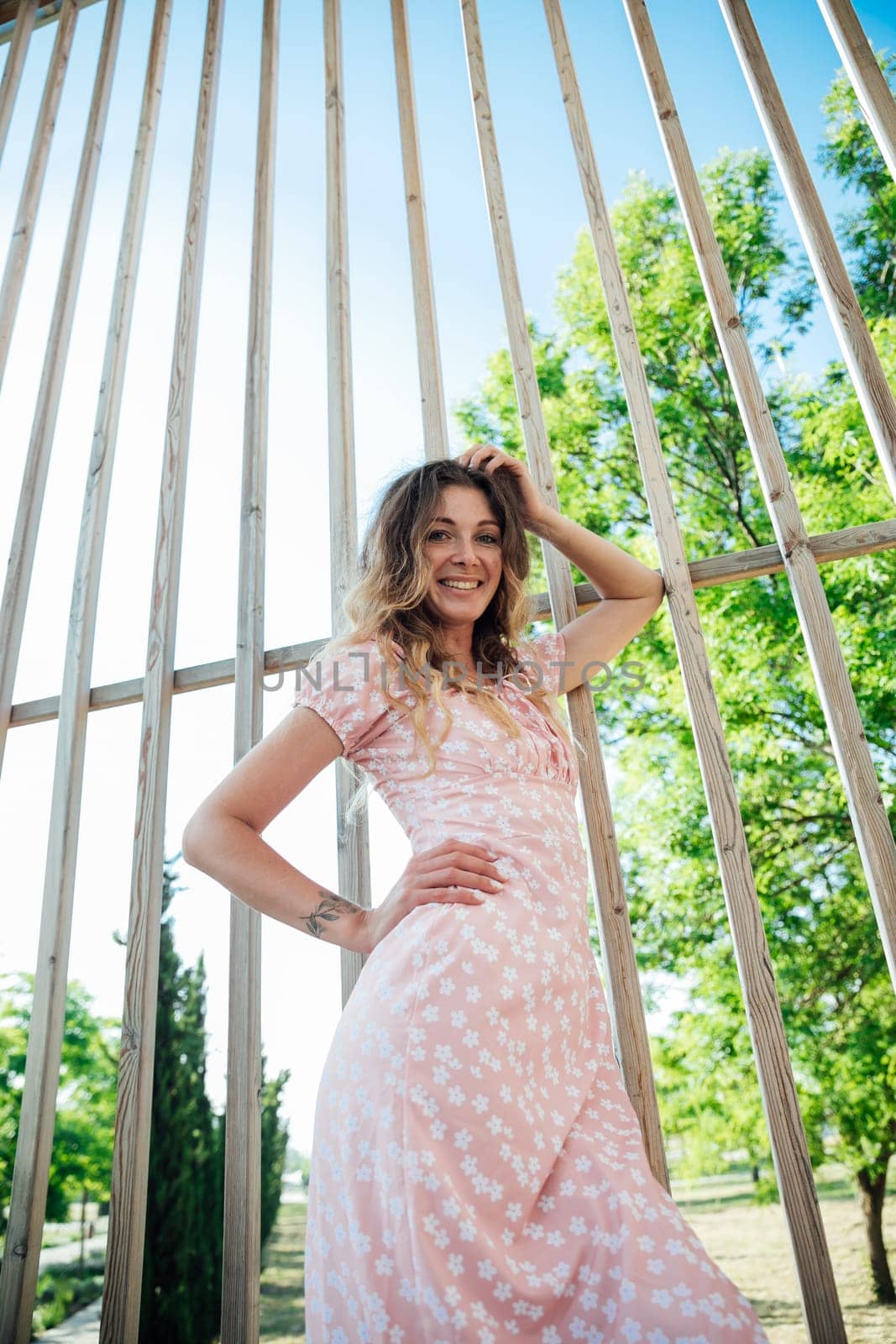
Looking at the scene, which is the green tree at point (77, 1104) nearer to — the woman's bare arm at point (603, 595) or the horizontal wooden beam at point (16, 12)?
the horizontal wooden beam at point (16, 12)

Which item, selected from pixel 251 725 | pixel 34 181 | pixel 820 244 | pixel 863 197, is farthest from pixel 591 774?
pixel 863 197

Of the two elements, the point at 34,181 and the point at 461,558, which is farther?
the point at 34,181

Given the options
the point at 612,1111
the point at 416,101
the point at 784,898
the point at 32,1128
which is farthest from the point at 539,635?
the point at 784,898

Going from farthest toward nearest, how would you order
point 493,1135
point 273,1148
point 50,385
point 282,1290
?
1. point 282,1290
2. point 273,1148
3. point 50,385
4. point 493,1135

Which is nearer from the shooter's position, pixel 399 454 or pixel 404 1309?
pixel 404 1309

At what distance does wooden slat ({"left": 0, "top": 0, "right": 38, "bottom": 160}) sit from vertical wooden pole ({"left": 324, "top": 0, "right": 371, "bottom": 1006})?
3.68ft

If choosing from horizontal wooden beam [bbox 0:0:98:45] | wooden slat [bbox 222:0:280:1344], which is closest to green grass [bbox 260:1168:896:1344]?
wooden slat [bbox 222:0:280:1344]

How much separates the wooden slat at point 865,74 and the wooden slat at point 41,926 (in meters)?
2.01

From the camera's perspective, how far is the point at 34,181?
251cm

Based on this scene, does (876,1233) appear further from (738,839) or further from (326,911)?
(326,911)

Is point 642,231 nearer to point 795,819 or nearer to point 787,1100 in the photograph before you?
point 795,819

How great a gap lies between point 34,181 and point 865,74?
2304mm

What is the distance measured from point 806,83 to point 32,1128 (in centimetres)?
579

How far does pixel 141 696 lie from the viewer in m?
Result: 1.86
